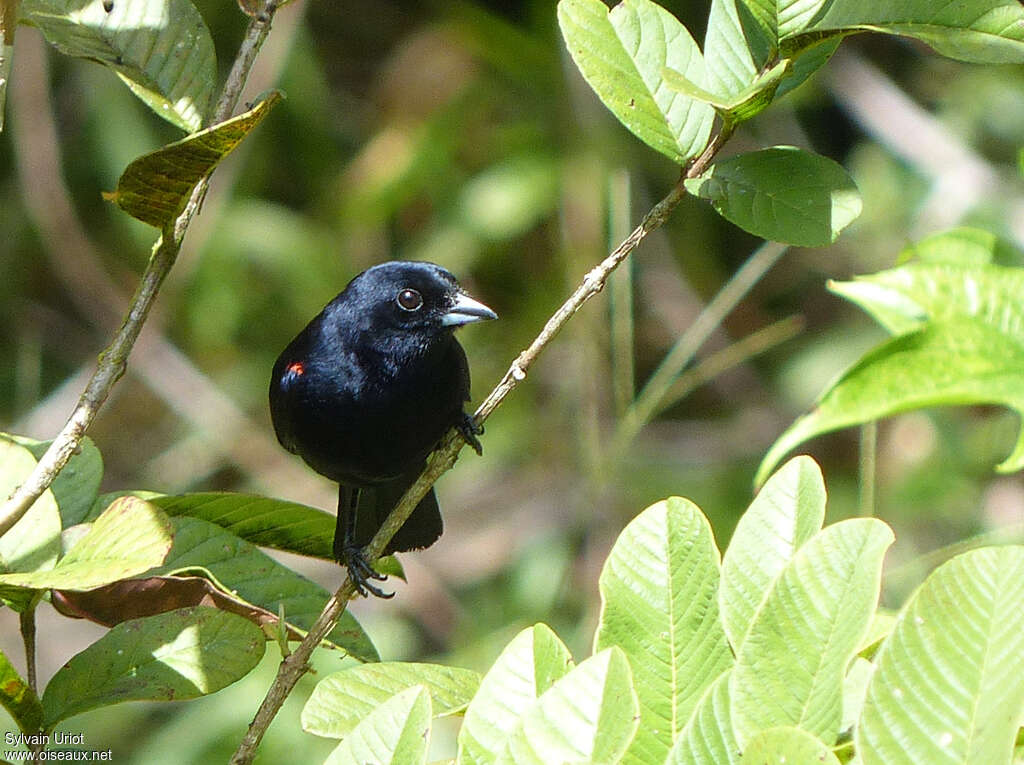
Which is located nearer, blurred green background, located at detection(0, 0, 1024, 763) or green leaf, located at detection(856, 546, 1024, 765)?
green leaf, located at detection(856, 546, 1024, 765)

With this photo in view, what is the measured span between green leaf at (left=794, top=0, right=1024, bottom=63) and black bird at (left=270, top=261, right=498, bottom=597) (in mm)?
1619

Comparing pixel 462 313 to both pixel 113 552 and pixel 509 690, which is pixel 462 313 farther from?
pixel 509 690

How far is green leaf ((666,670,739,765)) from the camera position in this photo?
110 centimetres

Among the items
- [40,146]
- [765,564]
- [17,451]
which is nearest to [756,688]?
[765,564]

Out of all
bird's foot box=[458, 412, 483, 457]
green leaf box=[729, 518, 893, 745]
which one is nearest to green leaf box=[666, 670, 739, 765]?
green leaf box=[729, 518, 893, 745]

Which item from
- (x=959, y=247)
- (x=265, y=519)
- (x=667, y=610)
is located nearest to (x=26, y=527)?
(x=265, y=519)

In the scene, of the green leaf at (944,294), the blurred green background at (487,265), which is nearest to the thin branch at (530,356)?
the green leaf at (944,294)

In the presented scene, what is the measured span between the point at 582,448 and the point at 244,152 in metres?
2.21

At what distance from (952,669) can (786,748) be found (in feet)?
0.49

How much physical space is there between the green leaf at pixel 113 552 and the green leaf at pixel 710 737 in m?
0.56

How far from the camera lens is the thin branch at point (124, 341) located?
1.37 meters

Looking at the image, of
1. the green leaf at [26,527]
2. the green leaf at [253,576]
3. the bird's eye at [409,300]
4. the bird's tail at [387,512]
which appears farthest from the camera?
the bird's tail at [387,512]

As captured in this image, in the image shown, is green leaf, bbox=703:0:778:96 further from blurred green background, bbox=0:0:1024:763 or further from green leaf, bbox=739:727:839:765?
blurred green background, bbox=0:0:1024:763

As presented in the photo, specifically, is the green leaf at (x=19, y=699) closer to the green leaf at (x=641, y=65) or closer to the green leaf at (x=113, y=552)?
the green leaf at (x=113, y=552)
